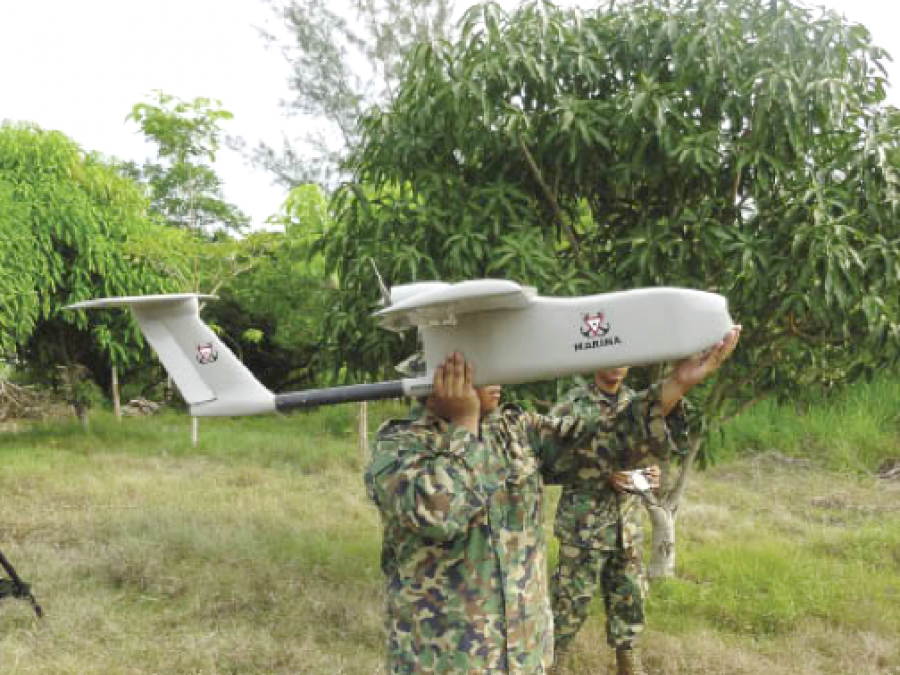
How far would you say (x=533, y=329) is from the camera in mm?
1800

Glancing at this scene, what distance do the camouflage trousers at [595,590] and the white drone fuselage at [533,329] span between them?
6.72 feet

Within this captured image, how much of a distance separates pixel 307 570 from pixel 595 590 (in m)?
2.53

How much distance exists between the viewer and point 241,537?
237 inches

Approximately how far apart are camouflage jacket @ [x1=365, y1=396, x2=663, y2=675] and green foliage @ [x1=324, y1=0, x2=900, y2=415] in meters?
1.58

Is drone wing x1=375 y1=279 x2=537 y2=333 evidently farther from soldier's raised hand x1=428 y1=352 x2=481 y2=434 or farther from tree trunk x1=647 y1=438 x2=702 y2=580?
tree trunk x1=647 y1=438 x2=702 y2=580

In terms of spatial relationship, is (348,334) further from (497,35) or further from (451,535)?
(451,535)

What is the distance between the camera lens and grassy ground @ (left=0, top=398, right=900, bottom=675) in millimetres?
3932

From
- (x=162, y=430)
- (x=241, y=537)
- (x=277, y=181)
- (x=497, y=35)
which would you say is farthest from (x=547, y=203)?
(x=277, y=181)

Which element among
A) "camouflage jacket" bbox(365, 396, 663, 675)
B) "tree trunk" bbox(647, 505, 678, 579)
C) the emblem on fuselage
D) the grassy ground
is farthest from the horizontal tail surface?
"tree trunk" bbox(647, 505, 678, 579)

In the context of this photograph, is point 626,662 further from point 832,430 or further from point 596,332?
point 832,430

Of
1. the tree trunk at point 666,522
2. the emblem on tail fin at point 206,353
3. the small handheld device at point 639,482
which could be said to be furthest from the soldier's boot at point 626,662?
the emblem on tail fin at point 206,353

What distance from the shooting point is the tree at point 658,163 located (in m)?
3.44

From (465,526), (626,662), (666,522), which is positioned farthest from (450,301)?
(666,522)

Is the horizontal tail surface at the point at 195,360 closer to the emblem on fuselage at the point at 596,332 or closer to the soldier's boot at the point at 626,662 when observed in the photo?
the emblem on fuselage at the point at 596,332
